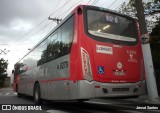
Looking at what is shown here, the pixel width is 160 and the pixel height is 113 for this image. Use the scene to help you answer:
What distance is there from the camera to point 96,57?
809 cm

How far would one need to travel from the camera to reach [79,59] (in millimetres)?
7898

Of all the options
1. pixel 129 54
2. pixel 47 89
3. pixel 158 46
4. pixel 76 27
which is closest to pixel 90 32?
pixel 76 27

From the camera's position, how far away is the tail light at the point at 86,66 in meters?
7.80

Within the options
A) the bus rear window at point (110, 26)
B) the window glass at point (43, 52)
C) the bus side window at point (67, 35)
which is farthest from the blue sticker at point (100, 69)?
the window glass at point (43, 52)

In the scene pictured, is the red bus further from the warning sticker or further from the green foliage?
the green foliage

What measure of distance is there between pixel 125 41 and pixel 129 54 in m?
0.51

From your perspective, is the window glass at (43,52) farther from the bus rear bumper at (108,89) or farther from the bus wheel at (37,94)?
the bus rear bumper at (108,89)

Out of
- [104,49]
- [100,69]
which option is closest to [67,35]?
[104,49]

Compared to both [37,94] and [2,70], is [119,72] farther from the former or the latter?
[2,70]

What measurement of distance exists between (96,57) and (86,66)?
49cm

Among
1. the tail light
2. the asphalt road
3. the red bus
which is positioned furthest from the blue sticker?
the asphalt road

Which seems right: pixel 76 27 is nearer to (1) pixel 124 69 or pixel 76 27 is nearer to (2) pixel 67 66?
(2) pixel 67 66

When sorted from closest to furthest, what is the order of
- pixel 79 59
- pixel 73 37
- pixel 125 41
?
pixel 79 59, pixel 73 37, pixel 125 41

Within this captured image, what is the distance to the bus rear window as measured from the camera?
8508 mm
